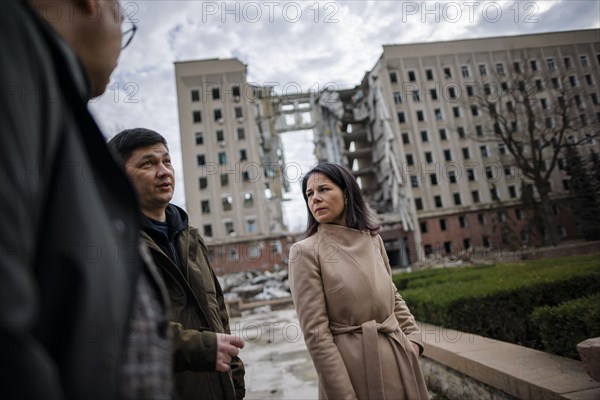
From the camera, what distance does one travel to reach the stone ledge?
8.50ft

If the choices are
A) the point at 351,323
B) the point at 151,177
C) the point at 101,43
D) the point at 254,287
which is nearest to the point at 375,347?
the point at 351,323

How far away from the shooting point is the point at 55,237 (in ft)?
2.22

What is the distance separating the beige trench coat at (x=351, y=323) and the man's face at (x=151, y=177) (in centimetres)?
92

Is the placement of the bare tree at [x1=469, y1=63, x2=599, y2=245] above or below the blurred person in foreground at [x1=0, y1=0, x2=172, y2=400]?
above

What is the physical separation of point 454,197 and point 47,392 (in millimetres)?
39891

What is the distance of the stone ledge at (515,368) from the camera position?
8.50ft

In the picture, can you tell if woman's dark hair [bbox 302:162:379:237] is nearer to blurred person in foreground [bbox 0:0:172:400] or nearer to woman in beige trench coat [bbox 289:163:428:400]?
woman in beige trench coat [bbox 289:163:428:400]

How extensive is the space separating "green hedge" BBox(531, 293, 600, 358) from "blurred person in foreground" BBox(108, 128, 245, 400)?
296 cm

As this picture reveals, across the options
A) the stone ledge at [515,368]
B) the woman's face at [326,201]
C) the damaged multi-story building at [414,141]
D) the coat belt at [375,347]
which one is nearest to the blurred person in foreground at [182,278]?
the coat belt at [375,347]

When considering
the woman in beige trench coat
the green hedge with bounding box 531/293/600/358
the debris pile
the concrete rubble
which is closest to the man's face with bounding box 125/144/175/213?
the woman in beige trench coat

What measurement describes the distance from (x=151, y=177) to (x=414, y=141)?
39347 mm

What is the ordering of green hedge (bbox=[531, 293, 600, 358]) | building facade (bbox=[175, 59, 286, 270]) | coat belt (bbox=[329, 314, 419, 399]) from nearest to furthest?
coat belt (bbox=[329, 314, 419, 399]) → green hedge (bbox=[531, 293, 600, 358]) → building facade (bbox=[175, 59, 286, 270])

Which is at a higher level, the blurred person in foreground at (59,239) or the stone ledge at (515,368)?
the blurred person in foreground at (59,239)

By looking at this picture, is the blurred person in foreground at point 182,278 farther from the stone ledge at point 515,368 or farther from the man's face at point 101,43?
the stone ledge at point 515,368
